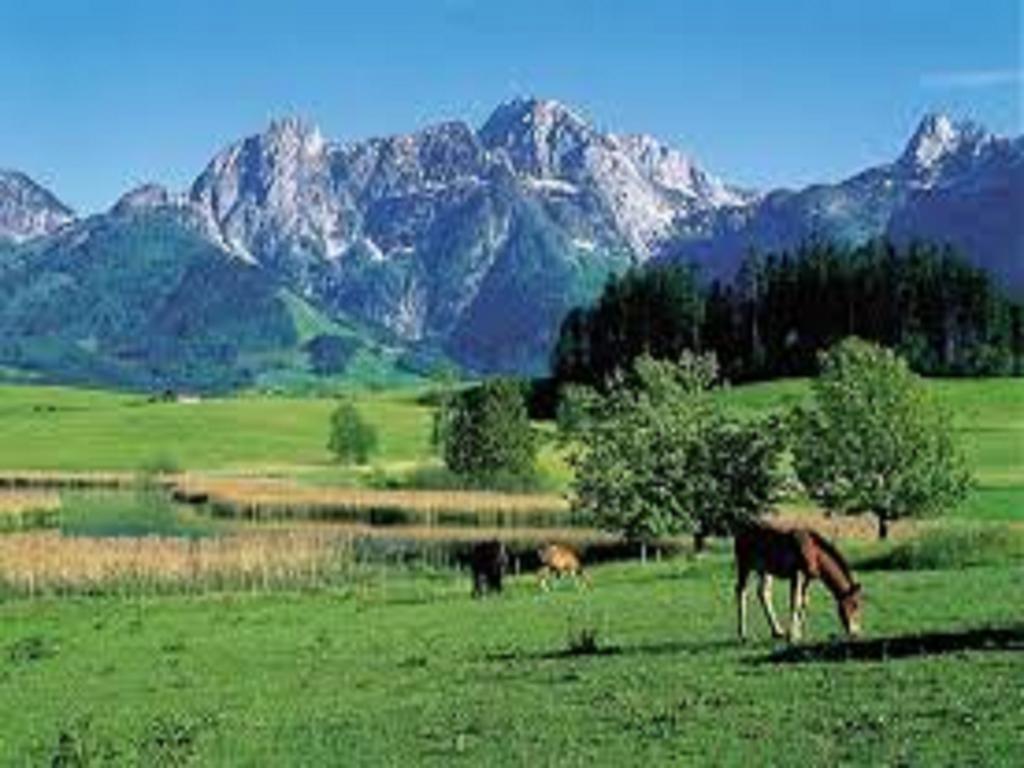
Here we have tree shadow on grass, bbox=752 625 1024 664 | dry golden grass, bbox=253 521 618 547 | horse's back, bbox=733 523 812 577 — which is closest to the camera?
tree shadow on grass, bbox=752 625 1024 664

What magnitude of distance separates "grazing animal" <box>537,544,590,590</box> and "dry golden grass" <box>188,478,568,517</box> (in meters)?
43.9

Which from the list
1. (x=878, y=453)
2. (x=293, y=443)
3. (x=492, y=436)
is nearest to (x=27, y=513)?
(x=492, y=436)

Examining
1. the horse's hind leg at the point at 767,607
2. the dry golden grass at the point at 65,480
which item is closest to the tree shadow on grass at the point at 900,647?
the horse's hind leg at the point at 767,607

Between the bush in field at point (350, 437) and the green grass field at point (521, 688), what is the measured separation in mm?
103456

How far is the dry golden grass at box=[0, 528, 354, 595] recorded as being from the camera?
204 ft

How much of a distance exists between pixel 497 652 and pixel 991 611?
980cm

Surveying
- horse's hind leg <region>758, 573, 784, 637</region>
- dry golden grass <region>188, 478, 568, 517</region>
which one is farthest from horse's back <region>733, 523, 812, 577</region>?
dry golden grass <region>188, 478, 568, 517</region>

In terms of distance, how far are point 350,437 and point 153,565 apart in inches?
3517

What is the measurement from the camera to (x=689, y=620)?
127ft

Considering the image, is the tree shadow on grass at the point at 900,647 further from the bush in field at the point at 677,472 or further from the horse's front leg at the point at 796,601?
the bush in field at the point at 677,472

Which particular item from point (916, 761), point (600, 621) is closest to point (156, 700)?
point (600, 621)

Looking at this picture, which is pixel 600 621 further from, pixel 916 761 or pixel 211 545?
pixel 211 545

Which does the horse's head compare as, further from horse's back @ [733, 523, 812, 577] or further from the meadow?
horse's back @ [733, 523, 812, 577]

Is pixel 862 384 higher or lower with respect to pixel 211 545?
higher
